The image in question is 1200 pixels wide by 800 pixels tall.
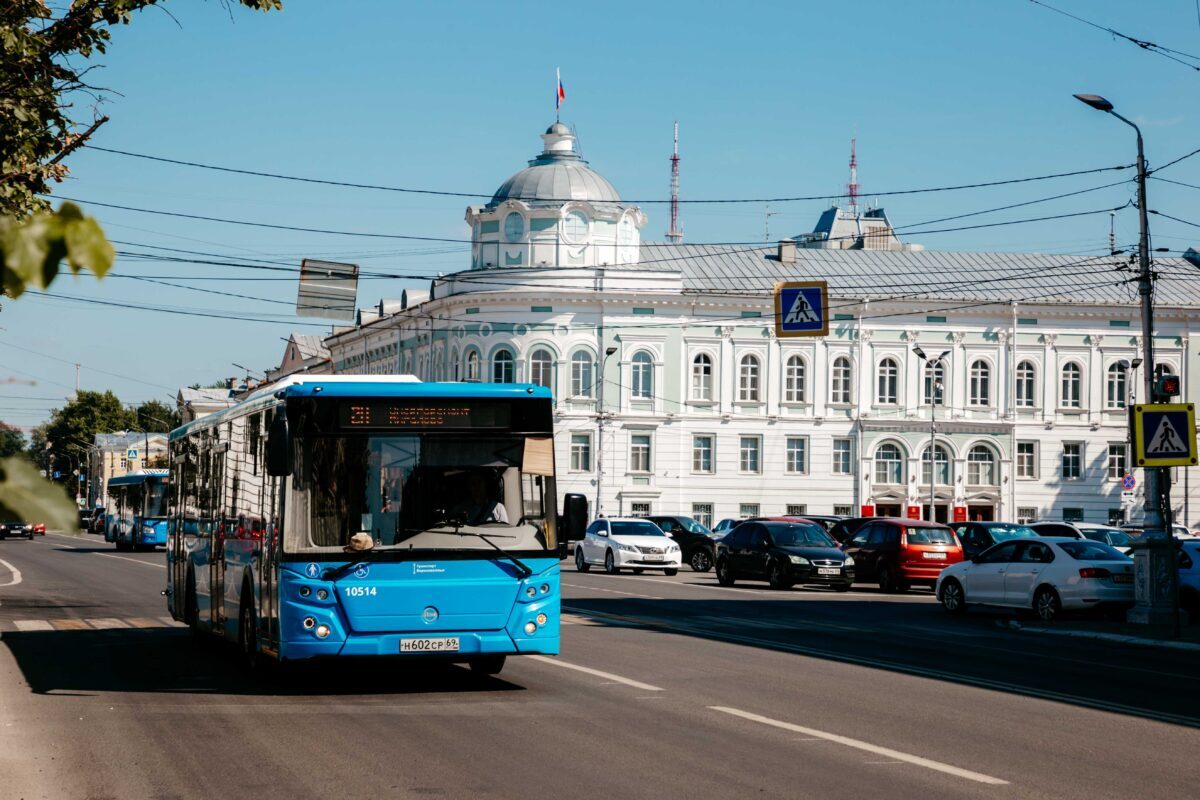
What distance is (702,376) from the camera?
7694cm

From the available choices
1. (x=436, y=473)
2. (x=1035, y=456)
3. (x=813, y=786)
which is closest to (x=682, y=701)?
(x=436, y=473)

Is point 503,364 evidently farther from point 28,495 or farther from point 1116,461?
point 28,495

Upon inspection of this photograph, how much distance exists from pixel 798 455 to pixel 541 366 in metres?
13.5

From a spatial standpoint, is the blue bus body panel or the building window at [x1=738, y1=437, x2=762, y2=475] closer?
the blue bus body panel

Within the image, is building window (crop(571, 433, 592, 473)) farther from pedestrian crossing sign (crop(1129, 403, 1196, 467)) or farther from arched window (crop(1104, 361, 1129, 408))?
pedestrian crossing sign (crop(1129, 403, 1196, 467))

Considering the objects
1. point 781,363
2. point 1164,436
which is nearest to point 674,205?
Answer: point 781,363

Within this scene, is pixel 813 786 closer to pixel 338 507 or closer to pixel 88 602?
pixel 338 507

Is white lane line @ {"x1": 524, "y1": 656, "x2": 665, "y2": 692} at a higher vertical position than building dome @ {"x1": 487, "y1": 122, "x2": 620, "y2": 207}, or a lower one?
lower

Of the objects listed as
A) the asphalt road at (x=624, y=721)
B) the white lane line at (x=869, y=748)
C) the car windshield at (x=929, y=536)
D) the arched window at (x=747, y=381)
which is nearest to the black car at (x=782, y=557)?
the car windshield at (x=929, y=536)

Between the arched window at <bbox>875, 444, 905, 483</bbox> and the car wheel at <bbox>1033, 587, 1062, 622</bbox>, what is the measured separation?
51417mm

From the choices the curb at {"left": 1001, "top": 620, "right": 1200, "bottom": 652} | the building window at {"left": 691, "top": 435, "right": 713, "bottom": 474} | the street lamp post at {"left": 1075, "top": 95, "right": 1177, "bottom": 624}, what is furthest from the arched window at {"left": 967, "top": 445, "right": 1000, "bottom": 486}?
the curb at {"left": 1001, "top": 620, "right": 1200, "bottom": 652}

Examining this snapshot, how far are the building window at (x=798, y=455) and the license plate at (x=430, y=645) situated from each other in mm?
65023

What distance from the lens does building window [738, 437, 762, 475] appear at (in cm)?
7706

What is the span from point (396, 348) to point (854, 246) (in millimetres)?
26740
